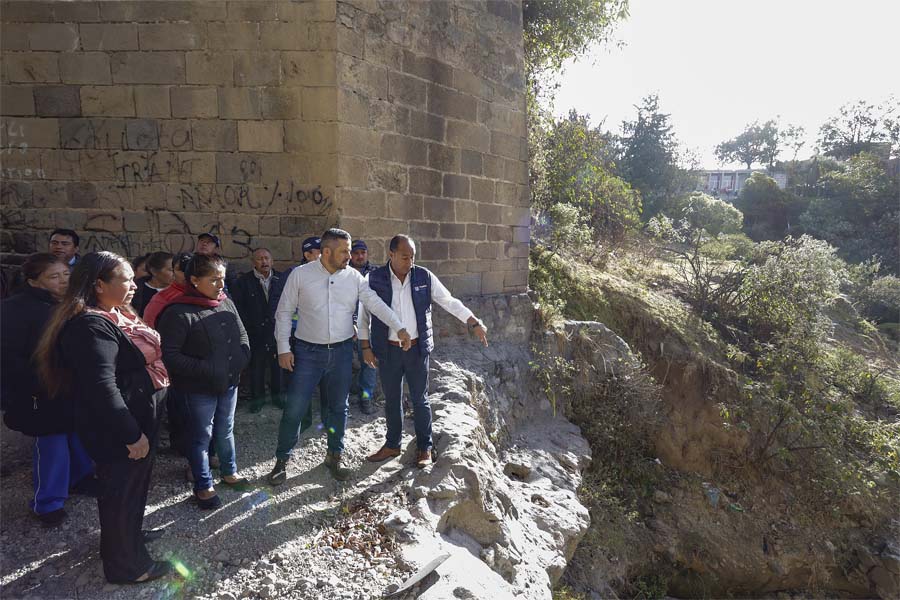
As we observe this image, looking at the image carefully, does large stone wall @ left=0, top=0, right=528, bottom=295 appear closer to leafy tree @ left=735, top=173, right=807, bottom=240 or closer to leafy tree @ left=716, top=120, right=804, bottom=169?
leafy tree @ left=735, top=173, right=807, bottom=240

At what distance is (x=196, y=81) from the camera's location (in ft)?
15.6

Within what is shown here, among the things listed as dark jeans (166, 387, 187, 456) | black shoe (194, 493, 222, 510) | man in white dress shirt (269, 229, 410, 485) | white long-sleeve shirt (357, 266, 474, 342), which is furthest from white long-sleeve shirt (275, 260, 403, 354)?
dark jeans (166, 387, 187, 456)

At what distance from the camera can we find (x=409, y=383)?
12.4 ft

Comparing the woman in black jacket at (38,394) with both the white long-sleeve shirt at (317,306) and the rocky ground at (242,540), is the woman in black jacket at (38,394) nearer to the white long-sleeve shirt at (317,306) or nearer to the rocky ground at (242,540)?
the rocky ground at (242,540)

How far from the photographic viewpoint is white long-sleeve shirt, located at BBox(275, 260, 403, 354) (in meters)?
3.42

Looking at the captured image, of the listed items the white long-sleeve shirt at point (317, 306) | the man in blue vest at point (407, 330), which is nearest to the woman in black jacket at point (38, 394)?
the white long-sleeve shirt at point (317, 306)

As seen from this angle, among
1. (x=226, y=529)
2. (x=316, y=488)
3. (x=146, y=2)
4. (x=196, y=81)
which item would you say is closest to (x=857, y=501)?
(x=316, y=488)

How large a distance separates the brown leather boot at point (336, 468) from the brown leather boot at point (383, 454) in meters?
0.28

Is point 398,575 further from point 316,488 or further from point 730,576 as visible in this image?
point 730,576

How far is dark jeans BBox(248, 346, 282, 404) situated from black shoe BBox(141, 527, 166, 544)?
6.05 feet

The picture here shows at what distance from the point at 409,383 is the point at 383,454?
0.65 m

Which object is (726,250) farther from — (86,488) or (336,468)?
(86,488)

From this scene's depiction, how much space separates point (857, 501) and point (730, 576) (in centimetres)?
242

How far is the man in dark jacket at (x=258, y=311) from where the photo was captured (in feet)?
15.0
